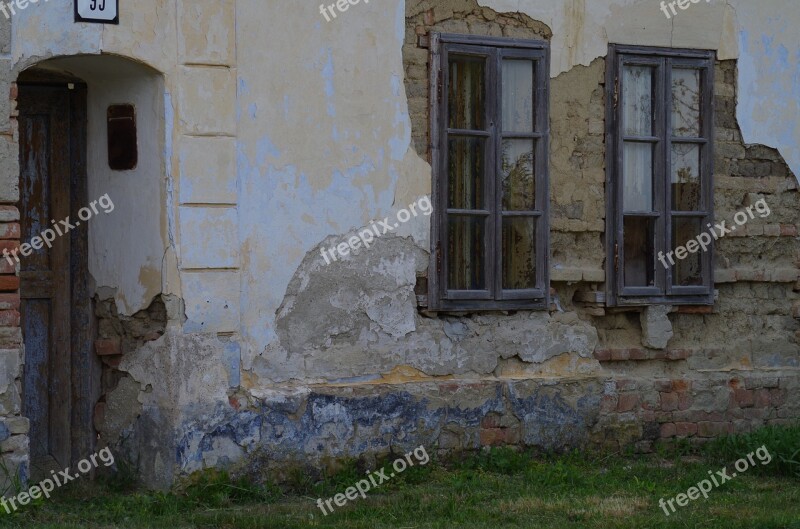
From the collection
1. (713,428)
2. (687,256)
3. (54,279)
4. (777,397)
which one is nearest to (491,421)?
(713,428)

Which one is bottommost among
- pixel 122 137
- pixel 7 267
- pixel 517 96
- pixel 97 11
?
pixel 7 267

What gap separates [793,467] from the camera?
7.05m

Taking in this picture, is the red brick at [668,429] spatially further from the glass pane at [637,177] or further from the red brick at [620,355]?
the glass pane at [637,177]

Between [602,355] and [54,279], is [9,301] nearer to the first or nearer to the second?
[54,279]

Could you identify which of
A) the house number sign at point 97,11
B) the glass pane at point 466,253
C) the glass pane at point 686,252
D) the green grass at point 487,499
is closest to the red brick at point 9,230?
the house number sign at point 97,11

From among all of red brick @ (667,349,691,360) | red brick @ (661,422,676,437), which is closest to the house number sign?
red brick @ (667,349,691,360)

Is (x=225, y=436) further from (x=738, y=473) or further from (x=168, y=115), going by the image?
(x=738, y=473)

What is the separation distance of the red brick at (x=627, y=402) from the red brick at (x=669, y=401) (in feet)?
0.67

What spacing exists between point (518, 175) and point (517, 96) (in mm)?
482

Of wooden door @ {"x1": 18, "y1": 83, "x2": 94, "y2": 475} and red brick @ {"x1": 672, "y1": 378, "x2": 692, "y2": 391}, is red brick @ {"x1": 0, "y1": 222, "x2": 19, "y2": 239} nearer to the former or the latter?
wooden door @ {"x1": 18, "y1": 83, "x2": 94, "y2": 475}

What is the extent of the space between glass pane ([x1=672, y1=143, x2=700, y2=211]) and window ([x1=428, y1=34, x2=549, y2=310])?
1001 millimetres

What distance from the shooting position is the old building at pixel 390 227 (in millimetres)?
6340

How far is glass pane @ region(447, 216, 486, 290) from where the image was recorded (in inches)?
280

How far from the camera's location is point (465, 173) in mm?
7148
